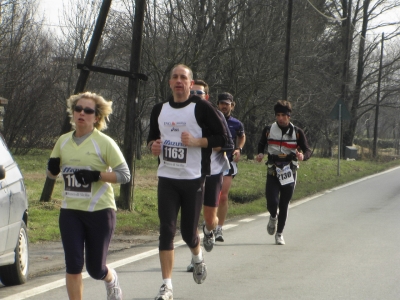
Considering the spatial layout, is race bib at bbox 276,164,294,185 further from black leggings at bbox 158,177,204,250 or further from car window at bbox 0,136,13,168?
car window at bbox 0,136,13,168

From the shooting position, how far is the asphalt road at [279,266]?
6822 millimetres

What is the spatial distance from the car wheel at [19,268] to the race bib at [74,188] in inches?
65.2

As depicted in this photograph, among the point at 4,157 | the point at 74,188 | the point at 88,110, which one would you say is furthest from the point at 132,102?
the point at 74,188

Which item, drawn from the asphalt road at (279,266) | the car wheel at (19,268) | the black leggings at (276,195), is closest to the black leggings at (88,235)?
the asphalt road at (279,266)

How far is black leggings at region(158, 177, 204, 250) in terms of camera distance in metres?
6.38

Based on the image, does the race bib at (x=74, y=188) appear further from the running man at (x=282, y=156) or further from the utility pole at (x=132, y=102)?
the utility pole at (x=132, y=102)

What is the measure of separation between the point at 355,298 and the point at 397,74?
46.1 metres

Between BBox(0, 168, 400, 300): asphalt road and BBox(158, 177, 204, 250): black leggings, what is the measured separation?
63 cm

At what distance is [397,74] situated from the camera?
167 ft

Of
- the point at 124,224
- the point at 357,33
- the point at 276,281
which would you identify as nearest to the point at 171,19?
the point at 124,224

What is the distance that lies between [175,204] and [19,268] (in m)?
1.62

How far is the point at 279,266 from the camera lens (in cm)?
830

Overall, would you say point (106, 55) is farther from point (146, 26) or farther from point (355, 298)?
point (355, 298)

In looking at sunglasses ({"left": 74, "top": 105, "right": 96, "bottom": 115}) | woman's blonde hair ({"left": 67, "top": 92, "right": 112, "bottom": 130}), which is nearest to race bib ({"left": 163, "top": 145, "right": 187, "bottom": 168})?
woman's blonde hair ({"left": 67, "top": 92, "right": 112, "bottom": 130})
